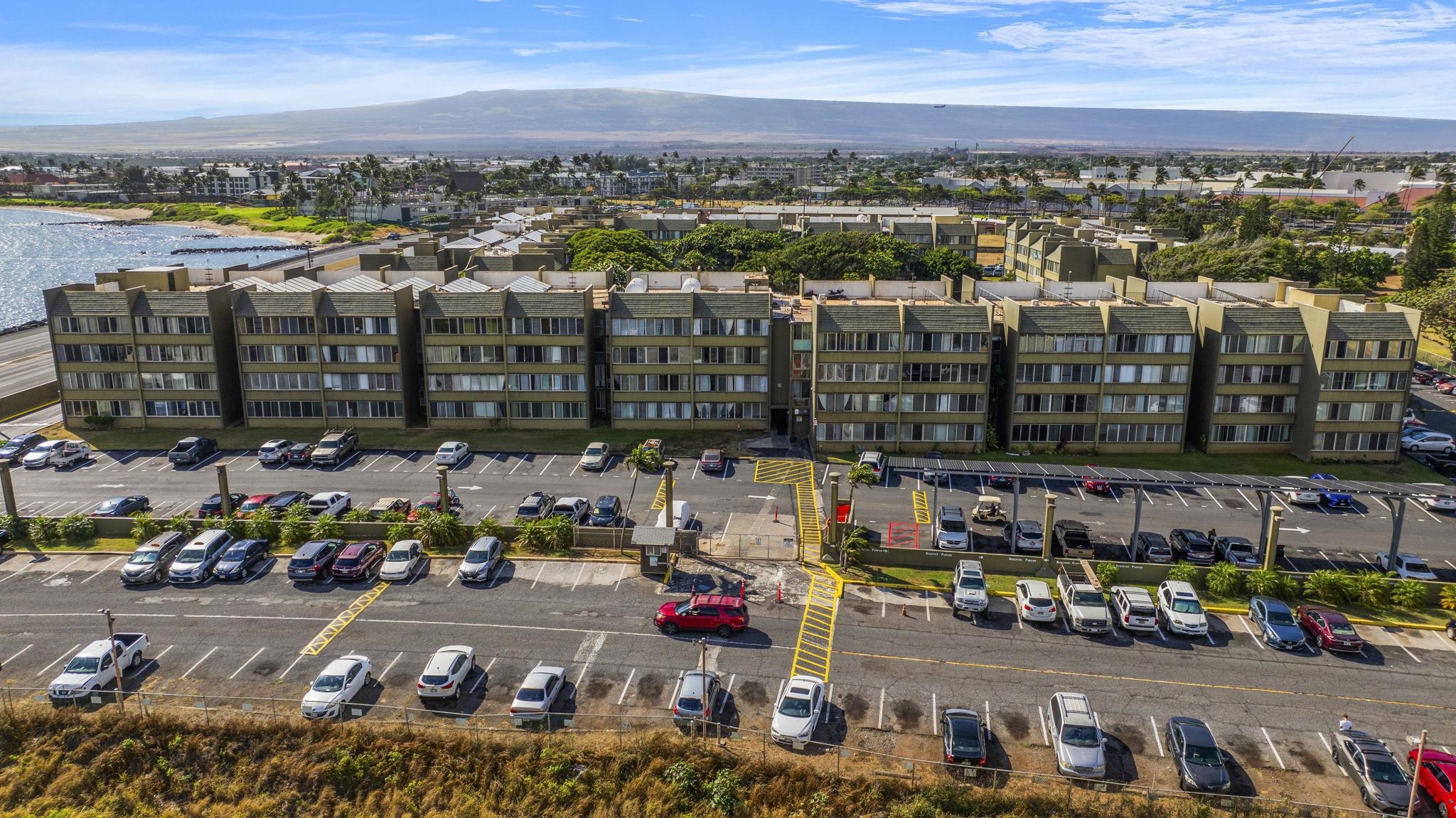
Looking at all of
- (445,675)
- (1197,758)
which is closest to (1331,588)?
(1197,758)

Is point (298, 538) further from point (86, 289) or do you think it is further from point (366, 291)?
point (86, 289)

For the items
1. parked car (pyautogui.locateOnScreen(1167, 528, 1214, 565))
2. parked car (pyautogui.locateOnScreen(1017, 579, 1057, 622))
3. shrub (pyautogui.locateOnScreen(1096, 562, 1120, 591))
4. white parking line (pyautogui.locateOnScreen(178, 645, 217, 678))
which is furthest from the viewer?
parked car (pyautogui.locateOnScreen(1167, 528, 1214, 565))

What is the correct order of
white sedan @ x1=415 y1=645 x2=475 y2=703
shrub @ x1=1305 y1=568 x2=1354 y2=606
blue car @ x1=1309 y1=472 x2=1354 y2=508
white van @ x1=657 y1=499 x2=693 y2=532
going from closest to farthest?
white sedan @ x1=415 y1=645 x2=475 y2=703
shrub @ x1=1305 y1=568 x2=1354 y2=606
white van @ x1=657 y1=499 x2=693 y2=532
blue car @ x1=1309 y1=472 x2=1354 y2=508

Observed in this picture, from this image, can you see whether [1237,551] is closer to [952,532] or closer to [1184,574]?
[1184,574]

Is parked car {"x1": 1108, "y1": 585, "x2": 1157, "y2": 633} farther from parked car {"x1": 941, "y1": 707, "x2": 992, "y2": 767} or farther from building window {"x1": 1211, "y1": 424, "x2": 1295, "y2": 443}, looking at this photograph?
building window {"x1": 1211, "y1": 424, "x2": 1295, "y2": 443}

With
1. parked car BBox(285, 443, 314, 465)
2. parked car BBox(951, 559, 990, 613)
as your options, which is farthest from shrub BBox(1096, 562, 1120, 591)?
parked car BBox(285, 443, 314, 465)

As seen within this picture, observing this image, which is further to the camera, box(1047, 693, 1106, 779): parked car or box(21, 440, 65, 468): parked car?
box(21, 440, 65, 468): parked car
